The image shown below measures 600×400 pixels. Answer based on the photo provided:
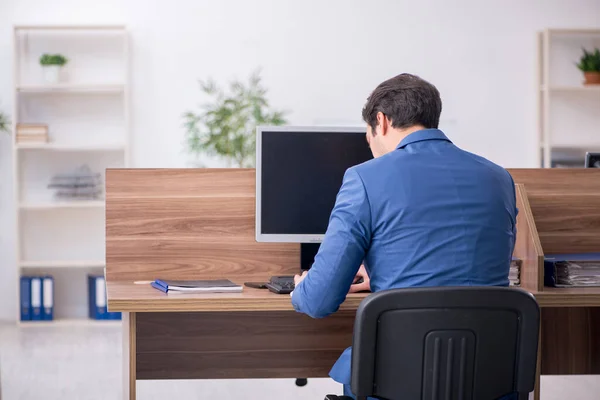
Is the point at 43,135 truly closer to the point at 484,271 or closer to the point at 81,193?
the point at 81,193

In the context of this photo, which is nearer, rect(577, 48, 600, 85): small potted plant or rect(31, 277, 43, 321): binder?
rect(31, 277, 43, 321): binder

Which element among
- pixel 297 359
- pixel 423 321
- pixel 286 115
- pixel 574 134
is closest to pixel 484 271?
pixel 423 321

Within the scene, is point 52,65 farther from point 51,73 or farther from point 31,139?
point 31,139

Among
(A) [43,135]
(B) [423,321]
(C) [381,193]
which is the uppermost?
(A) [43,135]

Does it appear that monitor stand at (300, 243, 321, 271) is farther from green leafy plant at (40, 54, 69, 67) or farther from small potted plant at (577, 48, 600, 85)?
small potted plant at (577, 48, 600, 85)

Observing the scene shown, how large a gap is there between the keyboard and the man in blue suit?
1.28 ft

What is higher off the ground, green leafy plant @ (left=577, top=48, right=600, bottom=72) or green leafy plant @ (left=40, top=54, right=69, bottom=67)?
A: green leafy plant @ (left=577, top=48, right=600, bottom=72)

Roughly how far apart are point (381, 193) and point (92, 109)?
4407mm

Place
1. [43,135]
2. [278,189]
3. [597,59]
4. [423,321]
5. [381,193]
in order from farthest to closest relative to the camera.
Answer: [597,59] → [43,135] → [278,189] → [381,193] → [423,321]

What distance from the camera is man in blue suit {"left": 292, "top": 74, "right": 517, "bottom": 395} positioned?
1.79 meters

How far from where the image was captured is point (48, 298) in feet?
18.5

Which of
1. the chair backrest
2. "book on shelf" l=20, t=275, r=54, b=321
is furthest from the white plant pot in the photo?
the chair backrest

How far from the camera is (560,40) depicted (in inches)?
246

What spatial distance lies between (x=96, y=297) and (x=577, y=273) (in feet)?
12.9
